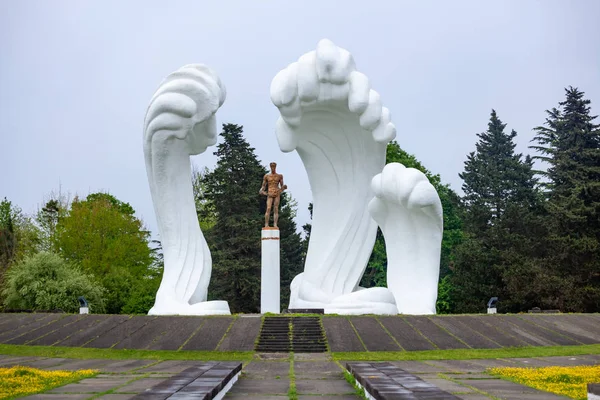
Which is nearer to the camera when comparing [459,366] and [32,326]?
[459,366]

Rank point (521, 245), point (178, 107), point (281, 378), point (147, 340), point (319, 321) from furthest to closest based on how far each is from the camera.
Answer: point (521, 245), point (178, 107), point (319, 321), point (147, 340), point (281, 378)

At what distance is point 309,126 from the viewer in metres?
18.0

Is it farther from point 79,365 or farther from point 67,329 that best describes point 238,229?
point 79,365

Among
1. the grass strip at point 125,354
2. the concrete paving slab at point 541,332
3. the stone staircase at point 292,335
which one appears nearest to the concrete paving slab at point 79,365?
the grass strip at point 125,354

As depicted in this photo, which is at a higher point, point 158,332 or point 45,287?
point 45,287

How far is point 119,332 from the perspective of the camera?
46.4ft

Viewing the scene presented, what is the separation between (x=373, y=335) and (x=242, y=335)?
8.14ft

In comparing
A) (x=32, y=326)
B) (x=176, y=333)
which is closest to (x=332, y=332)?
(x=176, y=333)

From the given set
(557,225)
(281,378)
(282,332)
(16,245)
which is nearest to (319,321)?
(282,332)

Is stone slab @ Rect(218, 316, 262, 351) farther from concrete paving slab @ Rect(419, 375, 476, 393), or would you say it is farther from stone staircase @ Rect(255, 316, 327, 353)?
concrete paving slab @ Rect(419, 375, 476, 393)

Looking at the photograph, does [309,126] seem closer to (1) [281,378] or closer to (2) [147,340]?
(2) [147,340]

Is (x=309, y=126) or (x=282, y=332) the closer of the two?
(x=282, y=332)

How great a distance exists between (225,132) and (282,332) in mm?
22211

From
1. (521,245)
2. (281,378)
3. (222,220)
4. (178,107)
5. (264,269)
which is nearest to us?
(281,378)
